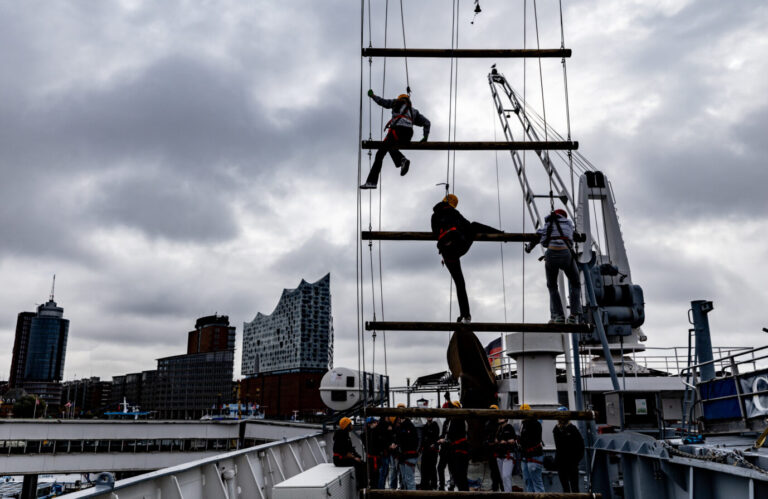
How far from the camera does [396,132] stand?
10750 mm

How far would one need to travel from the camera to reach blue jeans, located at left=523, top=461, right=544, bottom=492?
1180cm

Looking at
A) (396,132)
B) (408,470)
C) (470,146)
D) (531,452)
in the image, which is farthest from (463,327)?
(408,470)

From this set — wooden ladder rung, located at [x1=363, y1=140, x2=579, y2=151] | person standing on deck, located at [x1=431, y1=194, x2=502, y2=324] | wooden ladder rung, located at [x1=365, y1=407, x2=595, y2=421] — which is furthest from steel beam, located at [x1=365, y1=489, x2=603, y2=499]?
wooden ladder rung, located at [x1=363, y1=140, x2=579, y2=151]

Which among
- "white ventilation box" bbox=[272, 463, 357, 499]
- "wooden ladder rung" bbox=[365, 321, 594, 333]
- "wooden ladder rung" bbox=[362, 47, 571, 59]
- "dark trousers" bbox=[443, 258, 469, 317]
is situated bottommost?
"white ventilation box" bbox=[272, 463, 357, 499]

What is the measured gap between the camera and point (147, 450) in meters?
63.7

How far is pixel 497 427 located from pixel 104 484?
31.6 feet

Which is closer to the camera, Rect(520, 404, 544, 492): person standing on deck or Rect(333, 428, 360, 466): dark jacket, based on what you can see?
Rect(333, 428, 360, 466): dark jacket

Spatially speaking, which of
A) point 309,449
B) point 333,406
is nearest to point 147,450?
point 333,406

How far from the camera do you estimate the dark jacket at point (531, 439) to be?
11586 millimetres

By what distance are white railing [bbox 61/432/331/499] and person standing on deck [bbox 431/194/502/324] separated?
477 cm

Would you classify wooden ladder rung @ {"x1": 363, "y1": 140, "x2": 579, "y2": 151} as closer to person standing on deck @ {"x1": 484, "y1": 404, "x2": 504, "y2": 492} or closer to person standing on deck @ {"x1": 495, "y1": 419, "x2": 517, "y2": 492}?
person standing on deck @ {"x1": 484, "y1": 404, "x2": 504, "y2": 492}

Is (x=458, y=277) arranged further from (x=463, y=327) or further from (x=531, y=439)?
(x=531, y=439)

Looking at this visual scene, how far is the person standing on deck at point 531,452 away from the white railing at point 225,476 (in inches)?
209

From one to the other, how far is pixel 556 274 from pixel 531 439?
3.68 metres
